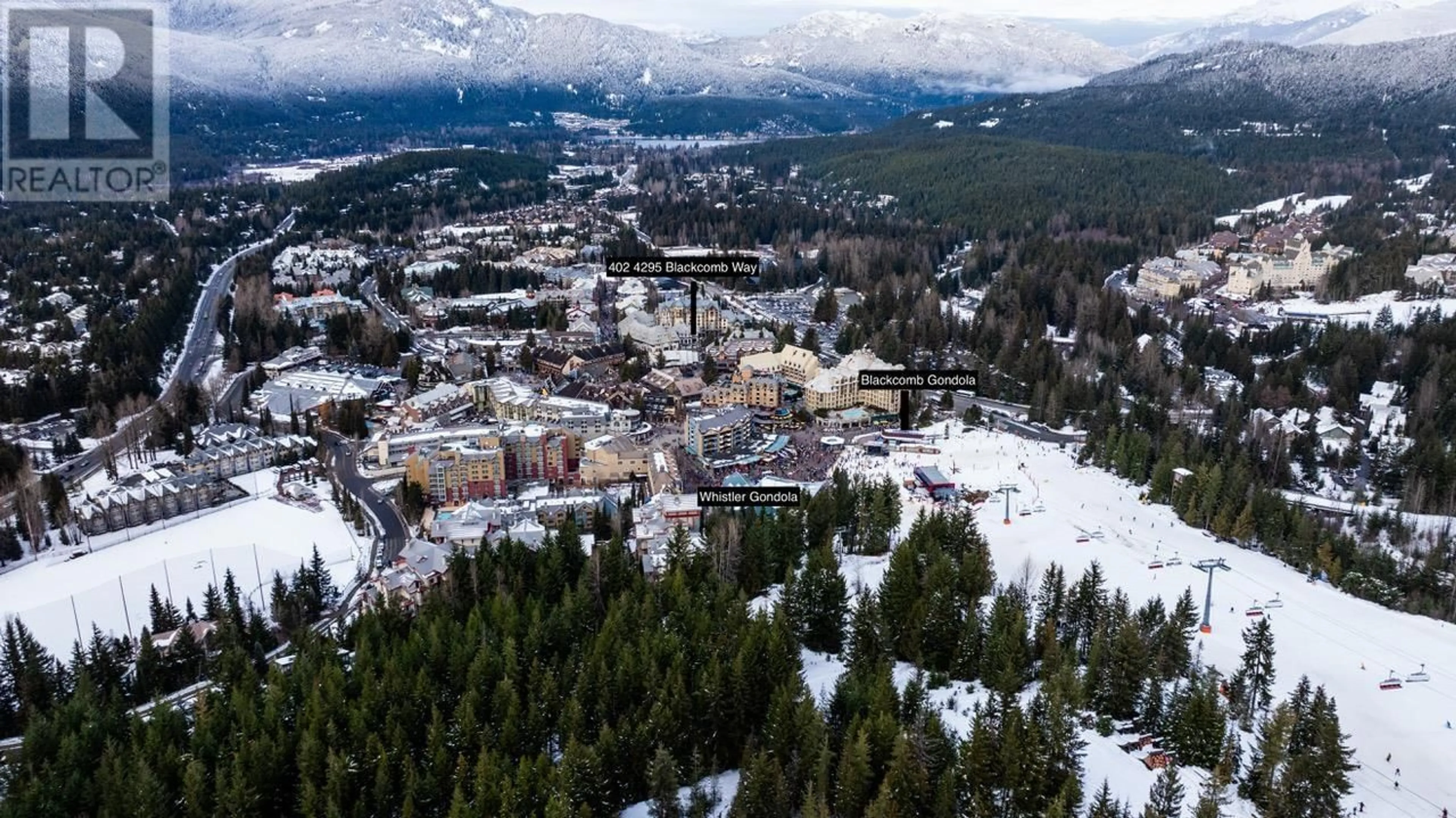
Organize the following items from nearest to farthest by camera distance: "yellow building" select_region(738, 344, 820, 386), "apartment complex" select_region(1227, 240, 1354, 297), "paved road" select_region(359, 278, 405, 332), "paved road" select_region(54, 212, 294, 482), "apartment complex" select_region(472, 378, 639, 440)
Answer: "paved road" select_region(54, 212, 294, 482) < "apartment complex" select_region(472, 378, 639, 440) < "yellow building" select_region(738, 344, 820, 386) < "paved road" select_region(359, 278, 405, 332) < "apartment complex" select_region(1227, 240, 1354, 297)

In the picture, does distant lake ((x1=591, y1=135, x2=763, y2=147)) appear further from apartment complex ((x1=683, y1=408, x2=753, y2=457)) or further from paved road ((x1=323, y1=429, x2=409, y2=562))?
paved road ((x1=323, y1=429, x2=409, y2=562))

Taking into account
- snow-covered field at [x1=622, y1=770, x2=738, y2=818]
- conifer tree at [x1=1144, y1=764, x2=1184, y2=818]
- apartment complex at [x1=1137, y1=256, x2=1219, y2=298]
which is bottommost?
snow-covered field at [x1=622, y1=770, x2=738, y2=818]

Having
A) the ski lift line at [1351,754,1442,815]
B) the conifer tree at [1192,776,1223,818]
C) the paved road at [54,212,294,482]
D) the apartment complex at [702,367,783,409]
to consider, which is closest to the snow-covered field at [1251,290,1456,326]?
the apartment complex at [702,367,783,409]

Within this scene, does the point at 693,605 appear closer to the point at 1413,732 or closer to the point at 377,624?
the point at 377,624

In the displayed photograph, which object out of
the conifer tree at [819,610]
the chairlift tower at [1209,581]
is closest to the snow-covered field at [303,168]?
the conifer tree at [819,610]

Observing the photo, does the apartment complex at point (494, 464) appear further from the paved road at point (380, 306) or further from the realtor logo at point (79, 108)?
the realtor logo at point (79, 108)

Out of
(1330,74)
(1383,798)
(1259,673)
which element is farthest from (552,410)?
(1330,74)

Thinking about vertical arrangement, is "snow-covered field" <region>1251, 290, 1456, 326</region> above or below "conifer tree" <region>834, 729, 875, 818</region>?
above

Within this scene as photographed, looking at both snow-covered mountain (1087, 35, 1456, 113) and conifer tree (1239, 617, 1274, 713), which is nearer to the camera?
conifer tree (1239, 617, 1274, 713)
